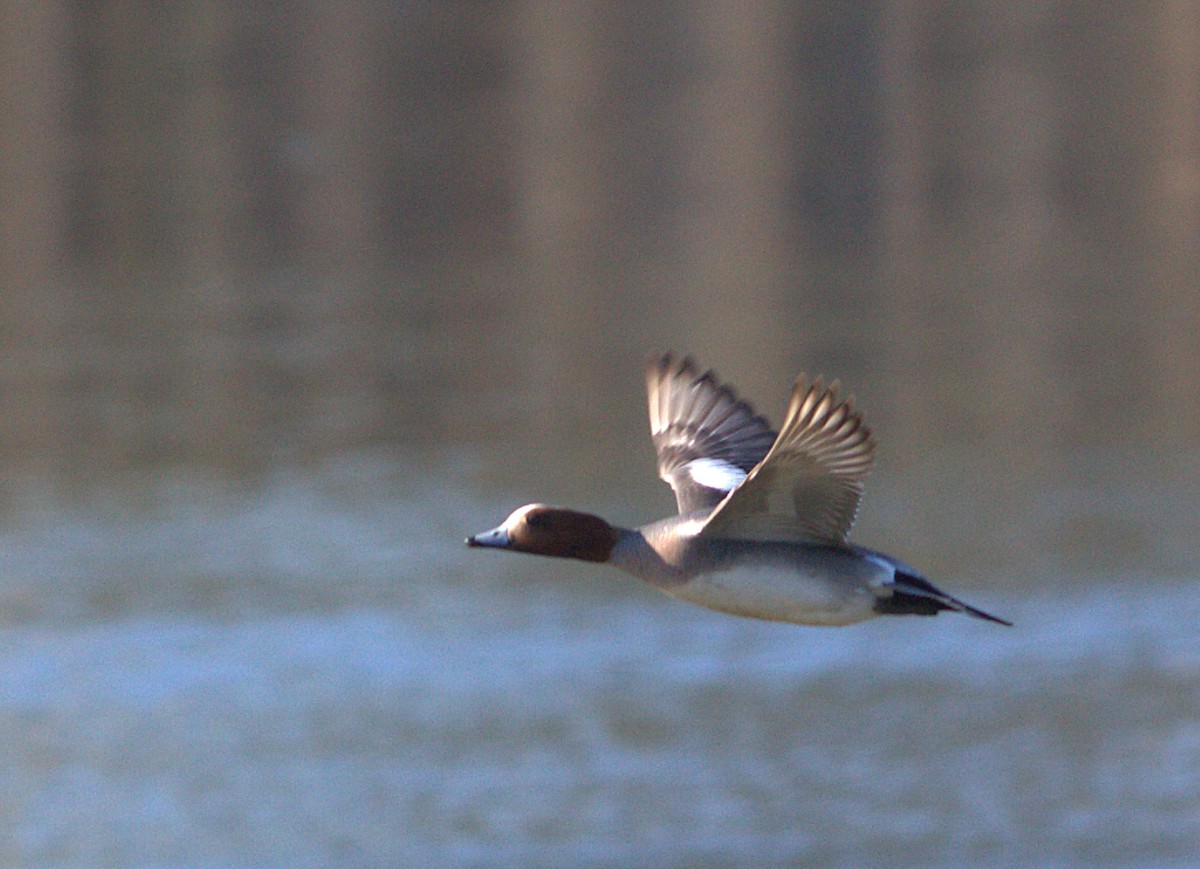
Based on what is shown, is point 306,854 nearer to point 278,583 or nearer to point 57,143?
point 278,583

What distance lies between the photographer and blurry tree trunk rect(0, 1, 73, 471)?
65.7 feet

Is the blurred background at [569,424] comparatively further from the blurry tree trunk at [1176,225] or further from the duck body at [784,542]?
the duck body at [784,542]

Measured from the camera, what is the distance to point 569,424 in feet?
62.6

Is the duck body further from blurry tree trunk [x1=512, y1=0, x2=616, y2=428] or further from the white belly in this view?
blurry tree trunk [x1=512, y1=0, x2=616, y2=428]

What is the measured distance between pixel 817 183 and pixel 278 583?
1300cm

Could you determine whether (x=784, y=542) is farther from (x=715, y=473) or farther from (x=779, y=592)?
(x=715, y=473)

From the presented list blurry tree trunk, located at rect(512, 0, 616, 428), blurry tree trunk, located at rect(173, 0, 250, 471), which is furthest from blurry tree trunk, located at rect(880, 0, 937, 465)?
blurry tree trunk, located at rect(173, 0, 250, 471)

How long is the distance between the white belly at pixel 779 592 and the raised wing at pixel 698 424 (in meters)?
1.01

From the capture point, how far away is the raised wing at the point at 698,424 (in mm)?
6730

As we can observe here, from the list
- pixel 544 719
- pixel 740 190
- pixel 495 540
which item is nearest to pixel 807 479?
pixel 495 540

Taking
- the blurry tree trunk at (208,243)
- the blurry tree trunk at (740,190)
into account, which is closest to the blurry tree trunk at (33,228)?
the blurry tree trunk at (208,243)

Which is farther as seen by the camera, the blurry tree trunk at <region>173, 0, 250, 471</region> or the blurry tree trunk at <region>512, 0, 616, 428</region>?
the blurry tree trunk at <region>512, 0, 616, 428</region>

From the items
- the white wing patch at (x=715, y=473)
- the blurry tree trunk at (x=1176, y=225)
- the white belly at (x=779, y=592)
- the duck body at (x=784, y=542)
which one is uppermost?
the blurry tree trunk at (x=1176, y=225)

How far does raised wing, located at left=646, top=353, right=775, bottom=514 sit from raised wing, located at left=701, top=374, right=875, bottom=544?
99 centimetres
